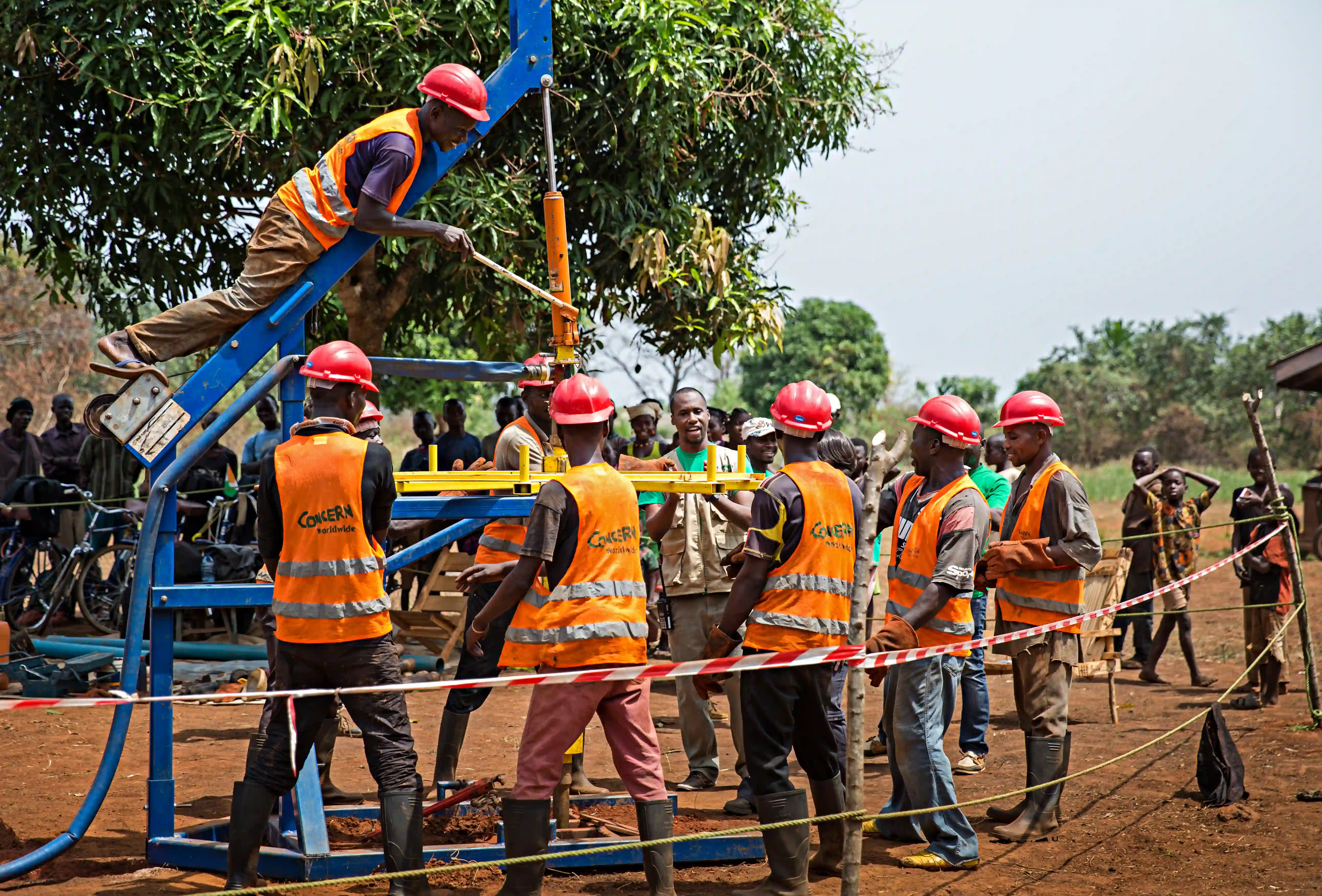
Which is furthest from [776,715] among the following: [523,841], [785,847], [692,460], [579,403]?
[692,460]

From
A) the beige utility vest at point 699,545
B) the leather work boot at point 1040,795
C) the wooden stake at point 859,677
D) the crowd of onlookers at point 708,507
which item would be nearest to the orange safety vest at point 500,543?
the crowd of onlookers at point 708,507

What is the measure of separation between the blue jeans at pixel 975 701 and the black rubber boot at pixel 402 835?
387 centimetres

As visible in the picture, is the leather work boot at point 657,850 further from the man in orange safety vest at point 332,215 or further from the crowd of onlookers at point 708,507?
the man in orange safety vest at point 332,215

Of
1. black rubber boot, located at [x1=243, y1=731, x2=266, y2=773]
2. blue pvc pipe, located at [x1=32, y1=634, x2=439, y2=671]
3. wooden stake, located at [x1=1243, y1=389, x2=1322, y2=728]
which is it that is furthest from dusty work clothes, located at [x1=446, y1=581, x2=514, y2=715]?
wooden stake, located at [x1=1243, y1=389, x2=1322, y2=728]

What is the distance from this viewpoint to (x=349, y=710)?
15.1 feet

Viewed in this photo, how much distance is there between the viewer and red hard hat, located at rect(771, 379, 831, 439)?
498 cm

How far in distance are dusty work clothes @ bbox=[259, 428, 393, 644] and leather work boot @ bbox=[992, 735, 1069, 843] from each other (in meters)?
3.24

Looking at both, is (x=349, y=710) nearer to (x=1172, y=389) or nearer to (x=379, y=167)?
(x=379, y=167)

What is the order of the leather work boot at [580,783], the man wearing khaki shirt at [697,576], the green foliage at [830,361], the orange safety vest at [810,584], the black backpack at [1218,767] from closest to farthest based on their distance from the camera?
the orange safety vest at [810,584] → the black backpack at [1218,767] → the leather work boot at [580,783] → the man wearing khaki shirt at [697,576] → the green foliage at [830,361]

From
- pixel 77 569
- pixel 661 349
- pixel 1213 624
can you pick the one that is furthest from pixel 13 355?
pixel 1213 624

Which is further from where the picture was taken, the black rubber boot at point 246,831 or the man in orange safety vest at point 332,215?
the man in orange safety vest at point 332,215

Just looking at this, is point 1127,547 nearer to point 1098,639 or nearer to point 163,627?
point 1098,639

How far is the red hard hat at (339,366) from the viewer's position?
4750 mm

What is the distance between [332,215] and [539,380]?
1.23m
